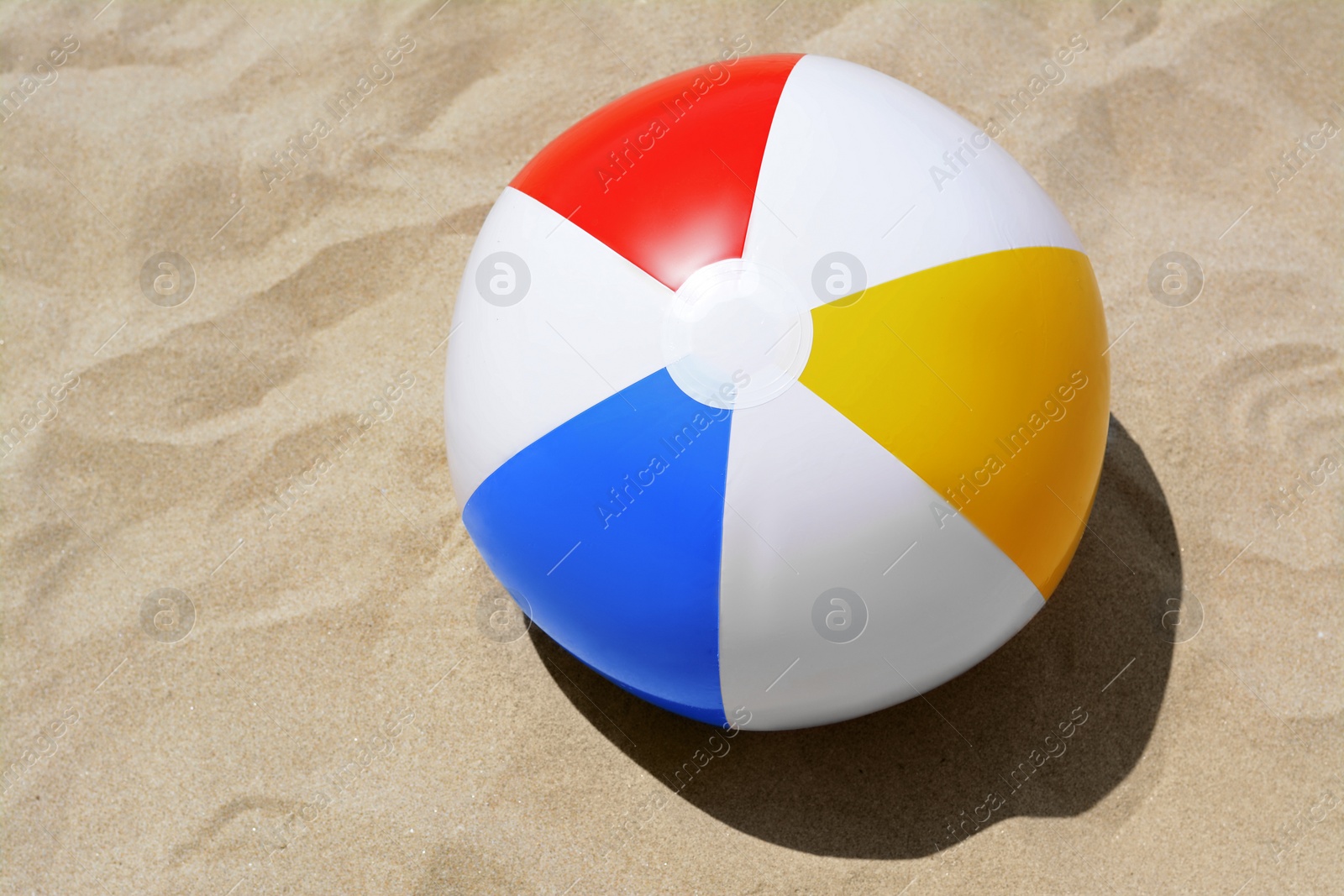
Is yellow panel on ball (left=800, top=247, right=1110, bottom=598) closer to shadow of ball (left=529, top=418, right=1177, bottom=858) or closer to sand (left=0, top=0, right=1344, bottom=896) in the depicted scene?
shadow of ball (left=529, top=418, right=1177, bottom=858)

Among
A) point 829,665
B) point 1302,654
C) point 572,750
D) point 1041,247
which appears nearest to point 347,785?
point 572,750

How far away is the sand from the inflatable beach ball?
0.71 meters

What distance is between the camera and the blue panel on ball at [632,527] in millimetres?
2148

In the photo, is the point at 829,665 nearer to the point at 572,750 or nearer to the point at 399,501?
the point at 572,750

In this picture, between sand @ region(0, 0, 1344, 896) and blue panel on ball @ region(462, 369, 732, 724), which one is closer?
blue panel on ball @ region(462, 369, 732, 724)

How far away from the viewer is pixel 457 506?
10.8 ft

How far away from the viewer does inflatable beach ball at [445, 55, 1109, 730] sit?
215 cm

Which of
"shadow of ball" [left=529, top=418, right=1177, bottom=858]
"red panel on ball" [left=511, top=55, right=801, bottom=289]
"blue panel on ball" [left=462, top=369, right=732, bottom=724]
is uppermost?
"red panel on ball" [left=511, top=55, right=801, bottom=289]

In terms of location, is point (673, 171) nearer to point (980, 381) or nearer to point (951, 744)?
point (980, 381)

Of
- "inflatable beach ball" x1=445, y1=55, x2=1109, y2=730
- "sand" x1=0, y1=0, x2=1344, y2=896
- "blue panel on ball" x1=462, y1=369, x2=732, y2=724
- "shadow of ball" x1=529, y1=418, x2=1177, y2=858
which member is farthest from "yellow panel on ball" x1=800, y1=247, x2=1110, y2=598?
"sand" x1=0, y1=0, x2=1344, y2=896

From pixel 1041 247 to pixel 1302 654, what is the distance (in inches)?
66.2

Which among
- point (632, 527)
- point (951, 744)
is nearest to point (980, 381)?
point (632, 527)

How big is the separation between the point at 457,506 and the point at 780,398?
4.99ft

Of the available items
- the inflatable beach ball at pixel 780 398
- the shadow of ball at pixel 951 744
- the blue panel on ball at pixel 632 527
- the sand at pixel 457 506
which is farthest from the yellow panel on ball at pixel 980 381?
the sand at pixel 457 506
